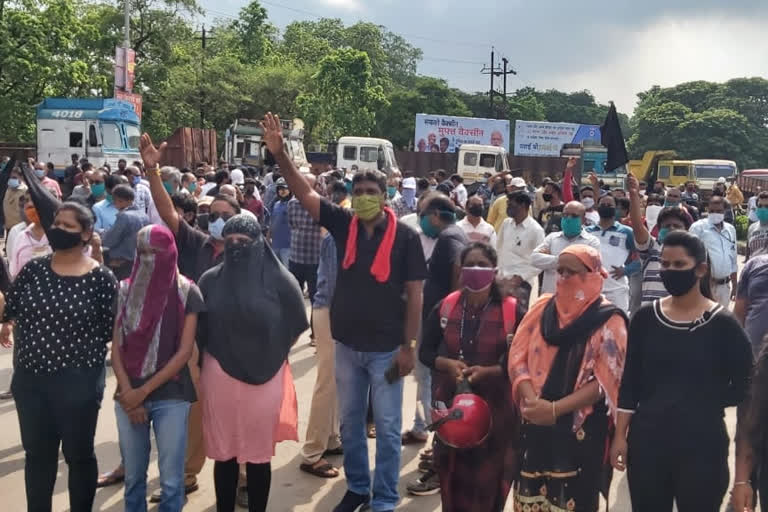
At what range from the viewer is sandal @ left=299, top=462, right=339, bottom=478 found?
17.1ft

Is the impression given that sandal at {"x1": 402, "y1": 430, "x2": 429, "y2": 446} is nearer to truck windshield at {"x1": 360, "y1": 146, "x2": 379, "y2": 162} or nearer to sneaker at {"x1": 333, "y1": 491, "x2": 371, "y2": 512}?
sneaker at {"x1": 333, "y1": 491, "x2": 371, "y2": 512}

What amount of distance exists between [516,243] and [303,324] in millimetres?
3465

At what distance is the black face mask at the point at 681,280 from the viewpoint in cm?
338

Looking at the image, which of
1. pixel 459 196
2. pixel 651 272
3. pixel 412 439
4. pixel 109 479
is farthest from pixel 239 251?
pixel 459 196

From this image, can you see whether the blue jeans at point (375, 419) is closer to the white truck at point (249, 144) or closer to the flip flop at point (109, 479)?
the flip flop at point (109, 479)

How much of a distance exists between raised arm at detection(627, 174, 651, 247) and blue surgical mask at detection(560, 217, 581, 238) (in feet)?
1.27

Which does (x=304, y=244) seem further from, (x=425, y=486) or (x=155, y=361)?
(x=155, y=361)

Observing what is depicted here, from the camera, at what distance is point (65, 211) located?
3.94m

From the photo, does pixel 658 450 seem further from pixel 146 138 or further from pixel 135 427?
pixel 146 138

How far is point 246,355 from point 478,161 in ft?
90.1

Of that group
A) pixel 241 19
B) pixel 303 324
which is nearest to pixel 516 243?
pixel 303 324

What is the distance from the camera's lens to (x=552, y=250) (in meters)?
6.51

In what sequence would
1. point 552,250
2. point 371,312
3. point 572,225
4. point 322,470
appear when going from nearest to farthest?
point 371,312, point 322,470, point 572,225, point 552,250

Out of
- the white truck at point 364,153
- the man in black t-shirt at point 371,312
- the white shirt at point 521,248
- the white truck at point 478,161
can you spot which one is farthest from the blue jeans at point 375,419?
the white truck at point 478,161
